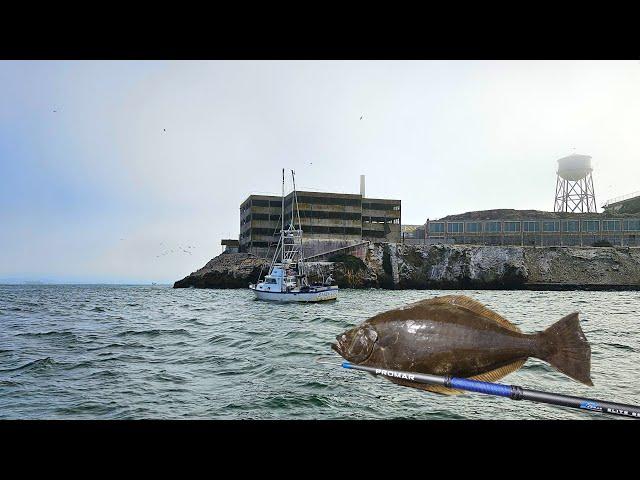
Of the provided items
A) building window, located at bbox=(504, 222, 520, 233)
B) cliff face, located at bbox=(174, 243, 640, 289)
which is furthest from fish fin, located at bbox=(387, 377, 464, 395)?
building window, located at bbox=(504, 222, 520, 233)

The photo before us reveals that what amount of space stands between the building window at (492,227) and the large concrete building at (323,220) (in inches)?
401

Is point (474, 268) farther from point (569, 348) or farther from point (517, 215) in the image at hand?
point (569, 348)

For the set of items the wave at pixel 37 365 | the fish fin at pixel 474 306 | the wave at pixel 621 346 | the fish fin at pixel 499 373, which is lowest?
the wave at pixel 37 365

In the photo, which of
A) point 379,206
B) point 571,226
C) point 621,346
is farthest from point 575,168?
point 621,346

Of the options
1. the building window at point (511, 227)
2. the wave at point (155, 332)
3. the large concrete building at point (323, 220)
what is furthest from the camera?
the building window at point (511, 227)

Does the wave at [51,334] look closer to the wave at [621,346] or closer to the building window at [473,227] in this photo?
the wave at [621,346]

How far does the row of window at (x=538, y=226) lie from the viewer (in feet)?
141

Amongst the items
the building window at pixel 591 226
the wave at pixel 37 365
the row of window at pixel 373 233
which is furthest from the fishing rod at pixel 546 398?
the building window at pixel 591 226
